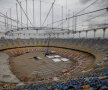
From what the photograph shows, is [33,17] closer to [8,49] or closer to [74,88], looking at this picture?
[74,88]

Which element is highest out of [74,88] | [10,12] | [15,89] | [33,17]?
[10,12]

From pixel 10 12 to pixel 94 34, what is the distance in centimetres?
3513

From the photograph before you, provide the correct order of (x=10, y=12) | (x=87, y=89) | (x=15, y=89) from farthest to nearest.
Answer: (x=10, y=12), (x=15, y=89), (x=87, y=89)

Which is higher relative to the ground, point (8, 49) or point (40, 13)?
point (40, 13)

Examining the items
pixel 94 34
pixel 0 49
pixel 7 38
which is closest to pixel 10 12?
pixel 0 49

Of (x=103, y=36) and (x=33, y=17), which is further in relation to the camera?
(x=103, y=36)

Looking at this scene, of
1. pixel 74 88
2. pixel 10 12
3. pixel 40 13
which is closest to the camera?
pixel 74 88

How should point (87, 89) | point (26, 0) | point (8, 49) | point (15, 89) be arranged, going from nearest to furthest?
point (87, 89) < point (15, 89) < point (26, 0) < point (8, 49)

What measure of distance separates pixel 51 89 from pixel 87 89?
291cm

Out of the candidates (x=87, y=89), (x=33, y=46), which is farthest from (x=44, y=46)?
(x=87, y=89)

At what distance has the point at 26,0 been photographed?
55.6ft

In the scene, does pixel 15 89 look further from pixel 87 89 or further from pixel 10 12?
pixel 10 12

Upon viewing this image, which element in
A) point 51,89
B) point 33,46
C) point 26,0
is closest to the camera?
point 51,89

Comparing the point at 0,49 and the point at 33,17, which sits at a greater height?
the point at 33,17
